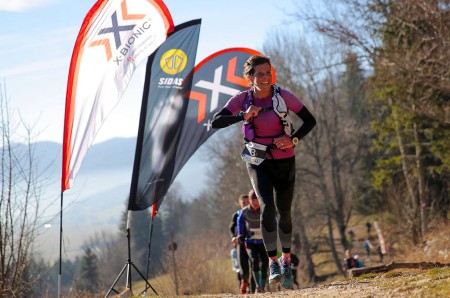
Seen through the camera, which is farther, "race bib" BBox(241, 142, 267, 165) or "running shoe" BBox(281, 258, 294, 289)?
"running shoe" BBox(281, 258, 294, 289)

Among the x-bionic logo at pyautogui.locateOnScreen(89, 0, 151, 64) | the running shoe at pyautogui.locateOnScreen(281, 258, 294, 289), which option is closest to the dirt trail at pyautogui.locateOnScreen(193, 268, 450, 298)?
the running shoe at pyautogui.locateOnScreen(281, 258, 294, 289)

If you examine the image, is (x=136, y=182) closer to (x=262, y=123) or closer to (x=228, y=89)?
(x=228, y=89)

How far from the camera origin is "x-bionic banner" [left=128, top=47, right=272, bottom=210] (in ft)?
33.9

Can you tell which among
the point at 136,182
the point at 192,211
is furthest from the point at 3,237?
the point at 192,211

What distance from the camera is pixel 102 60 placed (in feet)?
31.1

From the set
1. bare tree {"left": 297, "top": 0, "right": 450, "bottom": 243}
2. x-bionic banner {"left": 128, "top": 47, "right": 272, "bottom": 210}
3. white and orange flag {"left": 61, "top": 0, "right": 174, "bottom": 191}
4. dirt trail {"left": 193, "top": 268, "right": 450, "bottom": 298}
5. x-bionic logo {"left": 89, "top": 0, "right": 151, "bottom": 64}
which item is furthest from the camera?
bare tree {"left": 297, "top": 0, "right": 450, "bottom": 243}

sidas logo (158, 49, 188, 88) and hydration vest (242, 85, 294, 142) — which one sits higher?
sidas logo (158, 49, 188, 88)

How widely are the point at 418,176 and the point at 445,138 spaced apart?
4312 millimetres

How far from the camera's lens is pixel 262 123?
7102 mm

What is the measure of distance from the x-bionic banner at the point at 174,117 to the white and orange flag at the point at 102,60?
0.84 meters

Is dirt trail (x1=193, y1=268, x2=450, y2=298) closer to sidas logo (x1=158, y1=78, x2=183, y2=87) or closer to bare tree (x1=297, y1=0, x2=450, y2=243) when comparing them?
sidas logo (x1=158, y1=78, x2=183, y2=87)

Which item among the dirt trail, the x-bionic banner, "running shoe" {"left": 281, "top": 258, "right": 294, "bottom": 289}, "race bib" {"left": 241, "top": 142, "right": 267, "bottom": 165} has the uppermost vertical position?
the x-bionic banner

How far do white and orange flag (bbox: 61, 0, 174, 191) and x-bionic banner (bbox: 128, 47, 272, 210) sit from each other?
84 centimetres

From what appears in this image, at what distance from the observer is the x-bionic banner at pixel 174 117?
10336 millimetres
